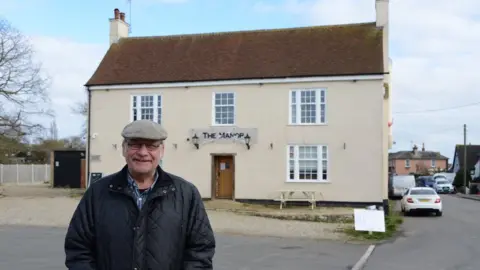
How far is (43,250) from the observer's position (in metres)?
12.5

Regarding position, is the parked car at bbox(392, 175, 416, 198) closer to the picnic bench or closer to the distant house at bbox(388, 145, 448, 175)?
the picnic bench

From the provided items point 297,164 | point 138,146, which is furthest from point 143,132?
point 297,164

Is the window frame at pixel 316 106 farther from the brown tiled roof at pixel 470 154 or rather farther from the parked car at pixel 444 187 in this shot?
the brown tiled roof at pixel 470 154

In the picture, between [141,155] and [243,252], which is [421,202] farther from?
[141,155]

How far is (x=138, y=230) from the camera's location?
11.1 feet

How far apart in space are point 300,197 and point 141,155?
70.2ft

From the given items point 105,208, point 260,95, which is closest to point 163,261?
point 105,208

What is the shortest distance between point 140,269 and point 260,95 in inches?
870

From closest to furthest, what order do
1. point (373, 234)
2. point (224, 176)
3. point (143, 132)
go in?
point (143, 132), point (373, 234), point (224, 176)

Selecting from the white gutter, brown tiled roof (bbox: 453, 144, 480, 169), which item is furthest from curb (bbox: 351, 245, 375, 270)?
brown tiled roof (bbox: 453, 144, 480, 169)

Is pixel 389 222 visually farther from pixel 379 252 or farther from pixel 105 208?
pixel 105 208

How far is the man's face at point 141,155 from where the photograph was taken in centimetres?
359

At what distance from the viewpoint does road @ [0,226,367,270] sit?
1091 centimetres

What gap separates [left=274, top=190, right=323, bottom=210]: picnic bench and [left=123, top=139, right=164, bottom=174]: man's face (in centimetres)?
2087
